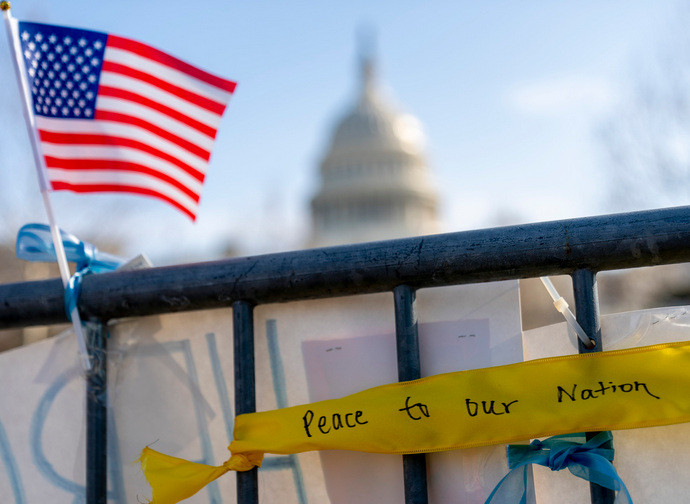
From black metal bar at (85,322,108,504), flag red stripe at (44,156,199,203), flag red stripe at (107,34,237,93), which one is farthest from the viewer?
flag red stripe at (107,34,237,93)

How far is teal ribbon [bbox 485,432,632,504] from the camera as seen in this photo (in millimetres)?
1093

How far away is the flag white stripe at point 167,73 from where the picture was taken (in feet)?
5.68

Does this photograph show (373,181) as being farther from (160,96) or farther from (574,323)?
(574,323)

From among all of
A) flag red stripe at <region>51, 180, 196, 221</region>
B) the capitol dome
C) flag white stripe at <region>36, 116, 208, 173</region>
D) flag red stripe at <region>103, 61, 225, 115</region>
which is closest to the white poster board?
flag red stripe at <region>51, 180, 196, 221</region>

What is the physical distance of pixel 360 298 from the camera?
1.33m

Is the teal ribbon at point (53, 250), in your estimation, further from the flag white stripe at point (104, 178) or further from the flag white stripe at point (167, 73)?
the flag white stripe at point (167, 73)

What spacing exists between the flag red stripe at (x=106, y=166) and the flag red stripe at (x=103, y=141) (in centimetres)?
4

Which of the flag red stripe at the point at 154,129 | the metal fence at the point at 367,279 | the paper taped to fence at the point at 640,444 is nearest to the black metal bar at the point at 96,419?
the metal fence at the point at 367,279

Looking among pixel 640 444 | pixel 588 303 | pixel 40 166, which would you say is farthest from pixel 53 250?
pixel 640 444

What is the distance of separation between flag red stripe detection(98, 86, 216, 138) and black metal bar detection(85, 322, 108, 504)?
20.9 inches

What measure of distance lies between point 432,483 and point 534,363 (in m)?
0.25

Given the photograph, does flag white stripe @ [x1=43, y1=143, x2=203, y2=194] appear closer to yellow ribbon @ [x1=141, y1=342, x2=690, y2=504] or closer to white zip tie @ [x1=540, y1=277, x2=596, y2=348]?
yellow ribbon @ [x1=141, y1=342, x2=690, y2=504]

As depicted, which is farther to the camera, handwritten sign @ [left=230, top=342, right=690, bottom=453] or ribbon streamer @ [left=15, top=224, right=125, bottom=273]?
ribbon streamer @ [left=15, top=224, right=125, bottom=273]

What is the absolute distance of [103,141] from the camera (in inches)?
66.4
